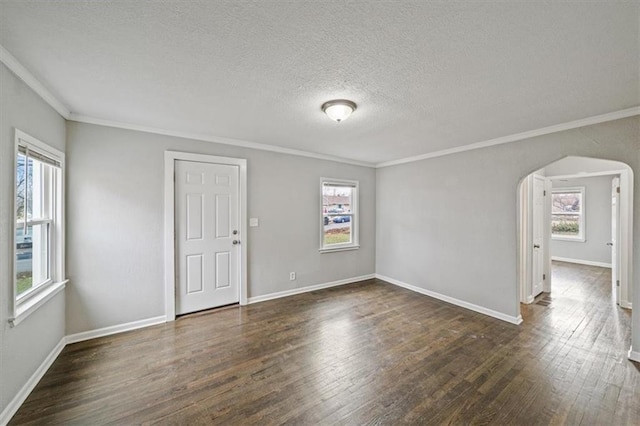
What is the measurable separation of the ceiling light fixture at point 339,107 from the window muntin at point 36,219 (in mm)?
2444

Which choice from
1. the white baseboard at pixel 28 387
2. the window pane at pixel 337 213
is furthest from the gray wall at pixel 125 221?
the window pane at pixel 337 213

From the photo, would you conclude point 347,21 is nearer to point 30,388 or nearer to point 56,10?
point 56,10

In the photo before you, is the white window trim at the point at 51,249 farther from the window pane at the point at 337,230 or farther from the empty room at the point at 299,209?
the window pane at the point at 337,230

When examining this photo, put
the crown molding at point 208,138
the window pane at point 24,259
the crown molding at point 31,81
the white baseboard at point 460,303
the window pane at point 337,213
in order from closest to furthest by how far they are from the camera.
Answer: the crown molding at point 31,81 < the window pane at point 24,259 < the crown molding at point 208,138 < the white baseboard at point 460,303 < the window pane at point 337,213

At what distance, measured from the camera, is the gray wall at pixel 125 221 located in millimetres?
2803

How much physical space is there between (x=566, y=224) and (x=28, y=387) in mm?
10677

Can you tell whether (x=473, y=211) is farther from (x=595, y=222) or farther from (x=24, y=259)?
(x=595, y=222)

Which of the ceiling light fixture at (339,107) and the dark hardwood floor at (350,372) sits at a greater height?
the ceiling light fixture at (339,107)

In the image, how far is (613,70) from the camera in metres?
1.84

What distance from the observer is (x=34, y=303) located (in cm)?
209

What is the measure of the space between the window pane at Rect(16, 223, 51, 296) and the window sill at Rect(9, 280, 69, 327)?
0.32 feet

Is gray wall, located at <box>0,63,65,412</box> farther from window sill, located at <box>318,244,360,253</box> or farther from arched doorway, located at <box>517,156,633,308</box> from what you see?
arched doorway, located at <box>517,156,633,308</box>

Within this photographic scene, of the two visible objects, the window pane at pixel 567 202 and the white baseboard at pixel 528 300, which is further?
the window pane at pixel 567 202

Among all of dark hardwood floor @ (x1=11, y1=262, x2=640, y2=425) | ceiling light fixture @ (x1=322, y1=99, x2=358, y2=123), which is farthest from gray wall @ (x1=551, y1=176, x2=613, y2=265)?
ceiling light fixture @ (x1=322, y1=99, x2=358, y2=123)
